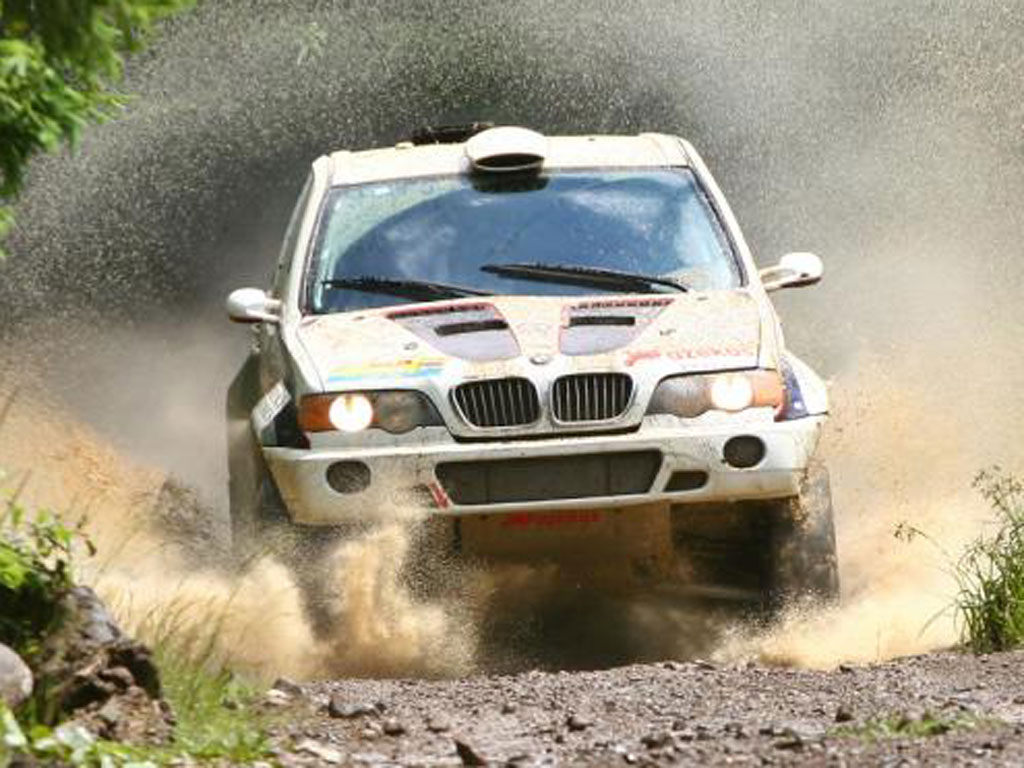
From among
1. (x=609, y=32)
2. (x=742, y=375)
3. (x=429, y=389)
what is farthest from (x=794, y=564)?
(x=609, y=32)

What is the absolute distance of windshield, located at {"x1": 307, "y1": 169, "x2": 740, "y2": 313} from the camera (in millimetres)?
11125

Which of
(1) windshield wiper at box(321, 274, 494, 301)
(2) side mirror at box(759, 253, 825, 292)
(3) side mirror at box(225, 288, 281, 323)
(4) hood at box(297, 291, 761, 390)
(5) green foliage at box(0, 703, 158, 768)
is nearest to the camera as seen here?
(5) green foliage at box(0, 703, 158, 768)

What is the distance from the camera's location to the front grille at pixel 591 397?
394 inches

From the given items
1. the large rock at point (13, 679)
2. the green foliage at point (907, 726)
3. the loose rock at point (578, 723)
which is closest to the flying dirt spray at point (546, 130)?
the loose rock at point (578, 723)

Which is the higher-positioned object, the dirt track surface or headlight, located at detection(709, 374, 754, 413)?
headlight, located at detection(709, 374, 754, 413)

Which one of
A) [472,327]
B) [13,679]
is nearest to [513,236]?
[472,327]

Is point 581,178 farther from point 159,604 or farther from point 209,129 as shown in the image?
point 209,129

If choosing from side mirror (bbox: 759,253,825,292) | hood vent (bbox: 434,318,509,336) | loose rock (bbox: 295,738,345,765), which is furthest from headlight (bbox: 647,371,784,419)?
loose rock (bbox: 295,738,345,765)

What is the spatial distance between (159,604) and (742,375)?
2.43 metres

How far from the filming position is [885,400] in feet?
49.5

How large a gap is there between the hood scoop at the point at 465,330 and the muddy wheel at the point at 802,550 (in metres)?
1.11

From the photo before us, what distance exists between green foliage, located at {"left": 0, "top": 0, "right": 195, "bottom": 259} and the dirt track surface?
1656 mm

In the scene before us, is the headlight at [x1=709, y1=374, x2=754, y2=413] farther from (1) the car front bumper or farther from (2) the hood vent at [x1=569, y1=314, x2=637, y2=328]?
(2) the hood vent at [x1=569, y1=314, x2=637, y2=328]

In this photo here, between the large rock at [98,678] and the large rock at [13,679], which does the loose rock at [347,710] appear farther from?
the large rock at [13,679]
